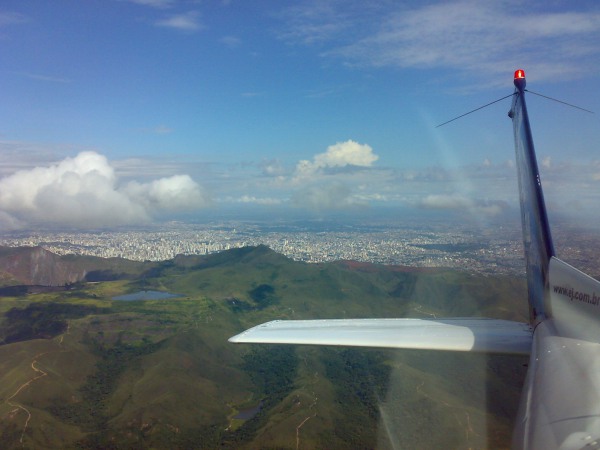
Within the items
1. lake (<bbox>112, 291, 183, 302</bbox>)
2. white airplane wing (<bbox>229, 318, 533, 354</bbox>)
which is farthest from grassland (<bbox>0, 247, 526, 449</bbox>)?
white airplane wing (<bbox>229, 318, 533, 354</bbox>)

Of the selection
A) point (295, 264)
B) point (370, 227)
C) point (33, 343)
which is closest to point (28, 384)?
point (33, 343)

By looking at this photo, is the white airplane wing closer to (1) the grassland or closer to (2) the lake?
(1) the grassland

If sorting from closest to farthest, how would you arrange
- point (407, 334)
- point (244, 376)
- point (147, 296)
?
point (407, 334) → point (244, 376) → point (147, 296)

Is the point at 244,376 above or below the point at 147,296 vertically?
below

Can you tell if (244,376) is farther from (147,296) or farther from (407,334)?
(407,334)

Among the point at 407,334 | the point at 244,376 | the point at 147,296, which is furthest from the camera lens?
the point at 147,296

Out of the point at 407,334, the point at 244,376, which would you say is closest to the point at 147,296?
the point at 244,376

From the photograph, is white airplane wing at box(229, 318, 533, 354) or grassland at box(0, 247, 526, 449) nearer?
white airplane wing at box(229, 318, 533, 354)
